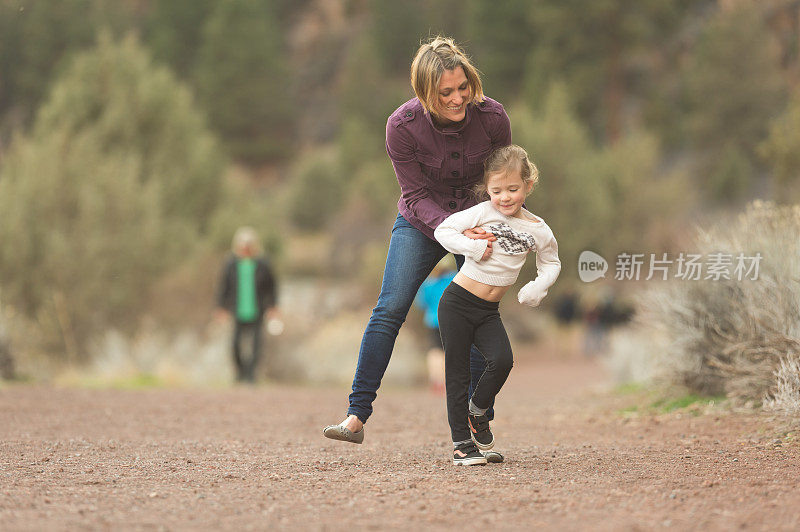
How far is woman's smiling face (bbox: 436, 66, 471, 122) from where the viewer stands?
182 inches

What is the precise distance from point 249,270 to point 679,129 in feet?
121

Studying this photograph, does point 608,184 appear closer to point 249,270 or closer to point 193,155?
point 193,155

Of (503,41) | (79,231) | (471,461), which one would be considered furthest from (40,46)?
(471,461)

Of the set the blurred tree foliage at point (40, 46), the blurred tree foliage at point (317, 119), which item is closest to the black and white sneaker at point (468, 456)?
the blurred tree foliage at point (317, 119)

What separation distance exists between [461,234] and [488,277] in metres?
0.24

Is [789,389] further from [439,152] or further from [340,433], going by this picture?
[340,433]

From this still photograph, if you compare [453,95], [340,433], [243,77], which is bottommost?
[340,433]

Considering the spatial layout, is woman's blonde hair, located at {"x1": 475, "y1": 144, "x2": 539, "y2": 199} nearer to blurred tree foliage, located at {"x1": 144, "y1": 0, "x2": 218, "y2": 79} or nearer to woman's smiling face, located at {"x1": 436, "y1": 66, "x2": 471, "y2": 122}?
woman's smiling face, located at {"x1": 436, "y1": 66, "x2": 471, "y2": 122}

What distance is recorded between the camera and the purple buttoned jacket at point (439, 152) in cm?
483

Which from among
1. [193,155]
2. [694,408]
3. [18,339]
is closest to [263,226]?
[193,155]

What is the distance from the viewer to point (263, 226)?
26.1 metres

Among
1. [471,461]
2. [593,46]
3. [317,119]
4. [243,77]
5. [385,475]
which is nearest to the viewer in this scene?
[385,475]

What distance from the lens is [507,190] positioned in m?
4.64
